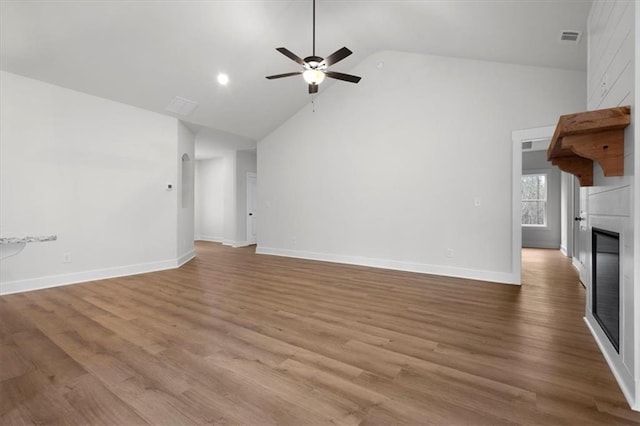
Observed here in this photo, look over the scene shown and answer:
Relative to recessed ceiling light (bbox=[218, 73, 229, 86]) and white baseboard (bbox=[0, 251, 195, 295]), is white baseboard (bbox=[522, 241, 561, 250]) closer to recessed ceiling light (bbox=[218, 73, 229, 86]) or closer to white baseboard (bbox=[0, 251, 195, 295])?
recessed ceiling light (bbox=[218, 73, 229, 86])

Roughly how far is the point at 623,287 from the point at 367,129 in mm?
4278

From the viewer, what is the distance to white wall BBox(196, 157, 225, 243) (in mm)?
9094

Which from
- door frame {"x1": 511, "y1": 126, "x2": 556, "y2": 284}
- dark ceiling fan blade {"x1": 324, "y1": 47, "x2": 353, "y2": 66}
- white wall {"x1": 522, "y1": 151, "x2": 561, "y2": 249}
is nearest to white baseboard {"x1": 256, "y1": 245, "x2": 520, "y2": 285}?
door frame {"x1": 511, "y1": 126, "x2": 556, "y2": 284}

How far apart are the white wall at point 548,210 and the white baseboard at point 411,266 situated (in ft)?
Result: 17.7

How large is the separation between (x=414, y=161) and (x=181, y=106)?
13.1 feet

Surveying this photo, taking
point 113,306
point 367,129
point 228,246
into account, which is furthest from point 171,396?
point 228,246

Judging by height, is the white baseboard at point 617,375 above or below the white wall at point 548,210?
below

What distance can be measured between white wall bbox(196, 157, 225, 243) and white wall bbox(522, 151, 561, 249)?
890cm

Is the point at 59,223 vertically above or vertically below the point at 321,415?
above

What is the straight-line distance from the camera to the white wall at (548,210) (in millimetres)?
8109

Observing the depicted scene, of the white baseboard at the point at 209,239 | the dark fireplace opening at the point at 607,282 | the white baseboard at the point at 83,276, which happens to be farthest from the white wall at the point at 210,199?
the dark fireplace opening at the point at 607,282

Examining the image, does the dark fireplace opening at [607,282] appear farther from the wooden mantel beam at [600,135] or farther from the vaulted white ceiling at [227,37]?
the vaulted white ceiling at [227,37]

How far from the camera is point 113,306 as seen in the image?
10.3ft

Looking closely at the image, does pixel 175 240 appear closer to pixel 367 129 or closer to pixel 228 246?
pixel 228 246
